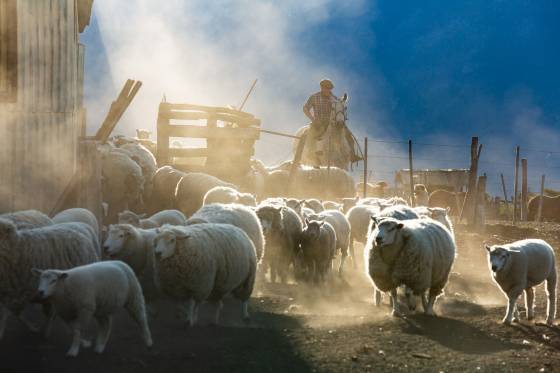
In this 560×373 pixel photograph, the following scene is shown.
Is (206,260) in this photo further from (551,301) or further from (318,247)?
(551,301)

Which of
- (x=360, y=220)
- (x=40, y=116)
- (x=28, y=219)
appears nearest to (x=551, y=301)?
(x=360, y=220)

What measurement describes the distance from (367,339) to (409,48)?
163777mm

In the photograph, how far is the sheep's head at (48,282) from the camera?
24.2 ft

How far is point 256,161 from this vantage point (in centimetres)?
2436

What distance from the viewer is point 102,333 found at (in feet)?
25.6

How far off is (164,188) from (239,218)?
263 inches

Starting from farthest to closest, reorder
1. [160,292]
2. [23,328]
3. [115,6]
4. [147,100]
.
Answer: [115,6] < [147,100] < [160,292] < [23,328]

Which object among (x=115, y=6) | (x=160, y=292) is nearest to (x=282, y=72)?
(x=115, y=6)

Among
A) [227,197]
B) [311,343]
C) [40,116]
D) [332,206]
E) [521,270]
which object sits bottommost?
[311,343]

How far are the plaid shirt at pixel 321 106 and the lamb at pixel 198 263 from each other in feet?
51.2

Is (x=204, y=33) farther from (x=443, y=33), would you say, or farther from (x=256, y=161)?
(x=256, y=161)

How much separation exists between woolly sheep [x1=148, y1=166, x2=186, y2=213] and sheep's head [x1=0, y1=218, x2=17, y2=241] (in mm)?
9736

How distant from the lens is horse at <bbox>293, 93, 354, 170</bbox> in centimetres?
2588

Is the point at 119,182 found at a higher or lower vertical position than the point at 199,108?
lower
